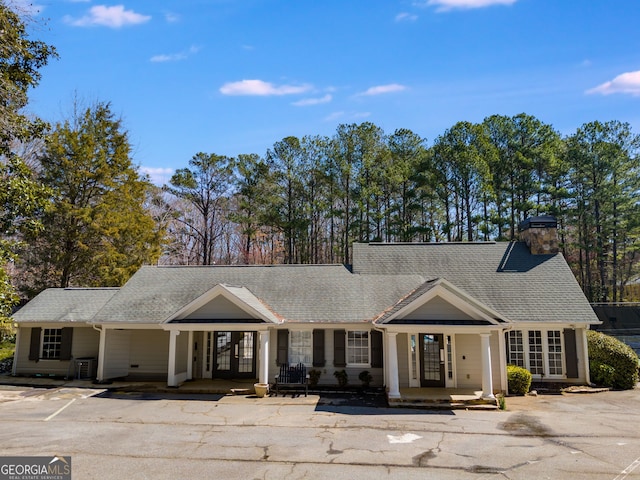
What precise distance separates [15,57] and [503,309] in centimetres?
1873

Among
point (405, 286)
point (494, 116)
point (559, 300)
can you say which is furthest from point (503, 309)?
point (494, 116)

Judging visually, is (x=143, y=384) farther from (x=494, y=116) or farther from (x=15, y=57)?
(x=494, y=116)

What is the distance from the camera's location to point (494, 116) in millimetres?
33500

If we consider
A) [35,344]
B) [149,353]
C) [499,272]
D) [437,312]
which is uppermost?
[499,272]

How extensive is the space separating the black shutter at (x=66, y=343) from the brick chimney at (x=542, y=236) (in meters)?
20.5

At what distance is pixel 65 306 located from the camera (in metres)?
18.3

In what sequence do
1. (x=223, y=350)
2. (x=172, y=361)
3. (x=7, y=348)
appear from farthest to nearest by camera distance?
(x=7, y=348) < (x=223, y=350) < (x=172, y=361)

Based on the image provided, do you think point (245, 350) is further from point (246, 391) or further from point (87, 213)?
point (87, 213)

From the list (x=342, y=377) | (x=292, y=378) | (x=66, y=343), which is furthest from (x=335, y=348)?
(x=66, y=343)

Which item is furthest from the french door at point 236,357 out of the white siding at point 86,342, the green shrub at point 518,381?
the green shrub at point 518,381

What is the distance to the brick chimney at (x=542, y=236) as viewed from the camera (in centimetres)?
1900

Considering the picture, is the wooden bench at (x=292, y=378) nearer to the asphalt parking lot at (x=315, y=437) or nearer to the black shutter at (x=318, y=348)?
the black shutter at (x=318, y=348)

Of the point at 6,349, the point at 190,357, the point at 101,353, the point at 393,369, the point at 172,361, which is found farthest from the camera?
Answer: the point at 6,349

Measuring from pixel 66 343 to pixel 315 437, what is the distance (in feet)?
43.3
